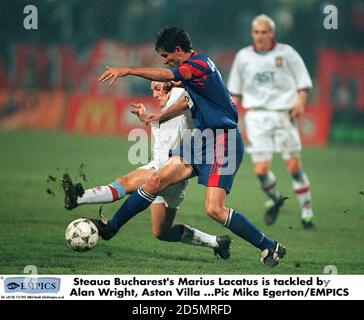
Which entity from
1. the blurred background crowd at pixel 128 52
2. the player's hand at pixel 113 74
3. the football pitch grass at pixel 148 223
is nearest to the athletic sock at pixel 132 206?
the football pitch grass at pixel 148 223

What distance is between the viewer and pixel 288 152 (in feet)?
32.0

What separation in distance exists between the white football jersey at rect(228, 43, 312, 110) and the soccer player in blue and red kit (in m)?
3.54

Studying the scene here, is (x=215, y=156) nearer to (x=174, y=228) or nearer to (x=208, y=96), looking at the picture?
(x=208, y=96)

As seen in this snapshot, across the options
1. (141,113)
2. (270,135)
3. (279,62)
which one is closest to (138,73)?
(141,113)

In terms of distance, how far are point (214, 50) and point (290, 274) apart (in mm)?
13420

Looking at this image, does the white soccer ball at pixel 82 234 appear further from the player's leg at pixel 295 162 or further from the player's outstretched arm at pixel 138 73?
the player's leg at pixel 295 162

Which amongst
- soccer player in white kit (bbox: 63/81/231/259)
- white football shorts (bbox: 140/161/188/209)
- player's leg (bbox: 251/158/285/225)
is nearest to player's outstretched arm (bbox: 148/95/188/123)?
soccer player in white kit (bbox: 63/81/231/259)

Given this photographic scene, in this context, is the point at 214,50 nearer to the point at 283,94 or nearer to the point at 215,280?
the point at 283,94

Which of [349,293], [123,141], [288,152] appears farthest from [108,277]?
[123,141]

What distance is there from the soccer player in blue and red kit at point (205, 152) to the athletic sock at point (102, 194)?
0.24m

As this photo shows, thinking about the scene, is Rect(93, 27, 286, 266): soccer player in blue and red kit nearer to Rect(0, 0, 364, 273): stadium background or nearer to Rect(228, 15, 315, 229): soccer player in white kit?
Rect(228, 15, 315, 229): soccer player in white kit

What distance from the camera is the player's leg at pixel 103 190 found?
21.8 ft

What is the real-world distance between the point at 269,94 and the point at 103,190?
3800mm

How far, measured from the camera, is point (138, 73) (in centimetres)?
583
